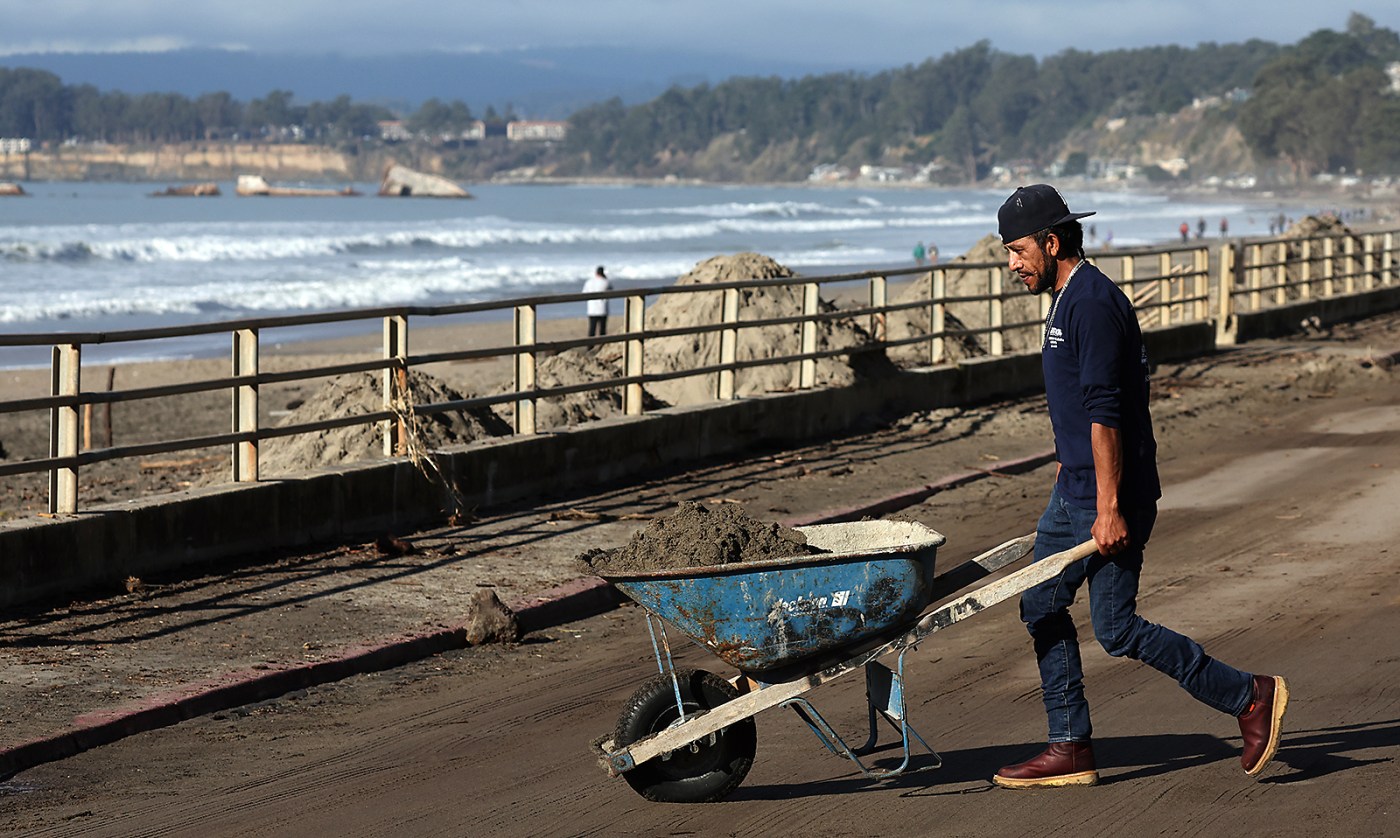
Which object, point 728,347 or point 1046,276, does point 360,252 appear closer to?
point 728,347

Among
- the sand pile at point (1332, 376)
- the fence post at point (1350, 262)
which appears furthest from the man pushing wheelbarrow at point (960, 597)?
the fence post at point (1350, 262)

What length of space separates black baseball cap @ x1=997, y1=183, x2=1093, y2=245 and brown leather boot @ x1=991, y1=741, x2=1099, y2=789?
5.75ft

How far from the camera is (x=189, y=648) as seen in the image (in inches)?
317

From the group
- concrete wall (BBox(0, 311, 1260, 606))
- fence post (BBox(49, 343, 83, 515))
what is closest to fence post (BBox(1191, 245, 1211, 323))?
concrete wall (BBox(0, 311, 1260, 606))

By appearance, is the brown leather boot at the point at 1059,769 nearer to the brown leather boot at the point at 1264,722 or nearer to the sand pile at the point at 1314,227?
the brown leather boot at the point at 1264,722

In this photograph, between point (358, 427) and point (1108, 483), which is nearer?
point (1108, 483)

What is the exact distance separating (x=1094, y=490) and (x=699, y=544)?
1.30 metres

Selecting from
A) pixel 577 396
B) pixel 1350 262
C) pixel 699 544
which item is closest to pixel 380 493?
pixel 699 544

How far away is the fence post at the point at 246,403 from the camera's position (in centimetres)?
993

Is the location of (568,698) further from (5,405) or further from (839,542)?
(5,405)

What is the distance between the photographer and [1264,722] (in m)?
5.80

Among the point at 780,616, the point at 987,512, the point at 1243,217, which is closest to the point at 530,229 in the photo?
the point at 1243,217

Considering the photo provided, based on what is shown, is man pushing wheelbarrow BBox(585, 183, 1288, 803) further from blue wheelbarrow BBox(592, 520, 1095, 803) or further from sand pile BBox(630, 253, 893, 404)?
sand pile BBox(630, 253, 893, 404)

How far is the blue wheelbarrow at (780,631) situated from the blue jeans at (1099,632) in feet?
0.51
